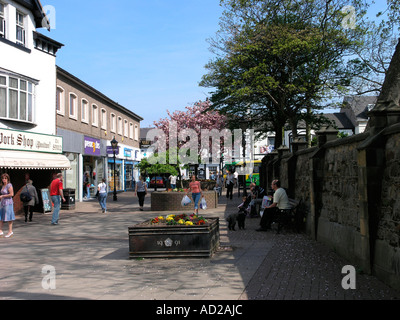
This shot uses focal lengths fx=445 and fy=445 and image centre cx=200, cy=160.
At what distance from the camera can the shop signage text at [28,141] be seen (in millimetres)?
18484

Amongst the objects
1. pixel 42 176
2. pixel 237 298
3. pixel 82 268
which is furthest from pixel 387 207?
pixel 42 176

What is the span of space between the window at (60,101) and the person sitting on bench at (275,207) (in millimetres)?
16785

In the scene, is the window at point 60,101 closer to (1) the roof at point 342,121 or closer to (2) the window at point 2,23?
(2) the window at point 2,23

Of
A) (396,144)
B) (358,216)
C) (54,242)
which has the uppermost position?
(396,144)

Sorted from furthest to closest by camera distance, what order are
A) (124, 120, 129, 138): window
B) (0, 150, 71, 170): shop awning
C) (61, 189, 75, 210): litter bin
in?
Answer: (124, 120, 129, 138): window < (61, 189, 75, 210): litter bin < (0, 150, 71, 170): shop awning

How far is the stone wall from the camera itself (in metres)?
6.54

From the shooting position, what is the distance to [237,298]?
18.8 ft

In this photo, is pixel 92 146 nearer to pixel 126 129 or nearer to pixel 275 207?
pixel 126 129

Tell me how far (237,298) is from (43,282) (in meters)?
3.16

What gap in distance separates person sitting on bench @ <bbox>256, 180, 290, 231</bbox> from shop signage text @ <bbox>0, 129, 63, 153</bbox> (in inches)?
449

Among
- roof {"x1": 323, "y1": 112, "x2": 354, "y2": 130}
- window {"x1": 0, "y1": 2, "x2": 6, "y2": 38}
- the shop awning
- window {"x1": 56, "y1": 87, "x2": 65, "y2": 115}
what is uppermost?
roof {"x1": 323, "y1": 112, "x2": 354, "y2": 130}

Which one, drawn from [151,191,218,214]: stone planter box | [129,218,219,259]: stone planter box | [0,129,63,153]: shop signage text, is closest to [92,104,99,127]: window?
[0,129,63,153]: shop signage text

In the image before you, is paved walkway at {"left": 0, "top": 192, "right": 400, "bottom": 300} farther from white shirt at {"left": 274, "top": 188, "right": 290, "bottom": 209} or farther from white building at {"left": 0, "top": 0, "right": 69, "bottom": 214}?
white building at {"left": 0, "top": 0, "right": 69, "bottom": 214}
